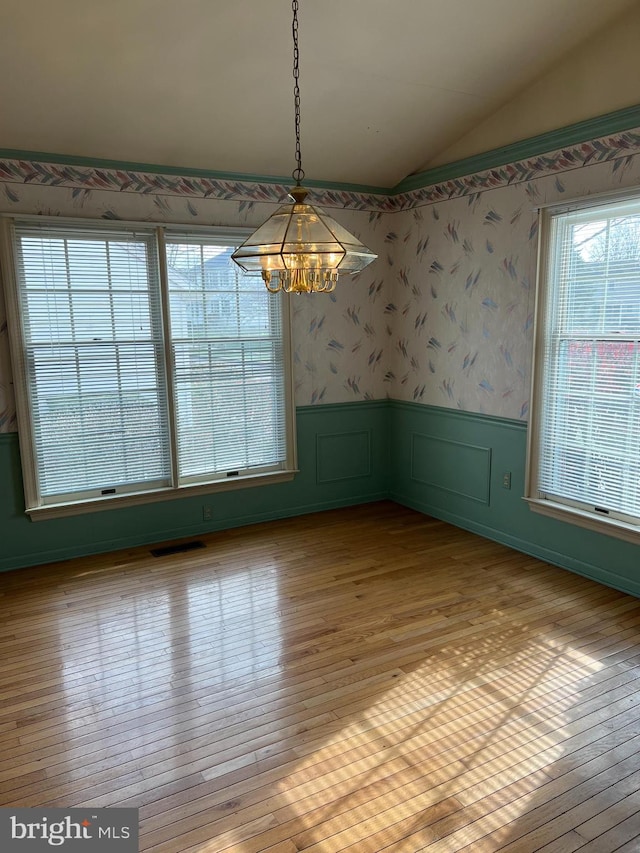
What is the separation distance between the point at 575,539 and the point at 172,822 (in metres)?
2.90

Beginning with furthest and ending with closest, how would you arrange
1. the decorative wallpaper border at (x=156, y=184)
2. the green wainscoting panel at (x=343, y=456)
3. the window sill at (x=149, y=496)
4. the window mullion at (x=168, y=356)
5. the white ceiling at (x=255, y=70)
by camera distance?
1. the green wainscoting panel at (x=343, y=456)
2. the window mullion at (x=168, y=356)
3. the window sill at (x=149, y=496)
4. the decorative wallpaper border at (x=156, y=184)
5. the white ceiling at (x=255, y=70)

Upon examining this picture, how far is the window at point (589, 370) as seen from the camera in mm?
3562

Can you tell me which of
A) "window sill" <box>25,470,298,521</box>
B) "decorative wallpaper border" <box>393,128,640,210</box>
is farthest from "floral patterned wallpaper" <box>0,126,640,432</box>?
"window sill" <box>25,470,298,521</box>

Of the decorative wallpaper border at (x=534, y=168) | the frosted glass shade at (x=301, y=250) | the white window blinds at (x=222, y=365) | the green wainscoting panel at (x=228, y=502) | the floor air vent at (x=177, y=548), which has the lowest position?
the floor air vent at (x=177, y=548)

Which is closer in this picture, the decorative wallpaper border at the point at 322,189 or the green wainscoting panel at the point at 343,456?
the decorative wallpaper border at the point at 322,189

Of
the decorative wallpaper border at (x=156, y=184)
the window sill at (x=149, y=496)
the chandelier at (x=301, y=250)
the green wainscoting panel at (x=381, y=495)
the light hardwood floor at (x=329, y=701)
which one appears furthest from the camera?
the window sill at (x=149, y=496)

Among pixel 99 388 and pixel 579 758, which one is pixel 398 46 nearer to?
pixel 99 388

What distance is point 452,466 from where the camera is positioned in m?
4.98

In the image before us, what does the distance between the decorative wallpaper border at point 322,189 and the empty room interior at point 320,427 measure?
2cm

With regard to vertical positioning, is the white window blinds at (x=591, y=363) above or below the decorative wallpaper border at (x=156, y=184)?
below

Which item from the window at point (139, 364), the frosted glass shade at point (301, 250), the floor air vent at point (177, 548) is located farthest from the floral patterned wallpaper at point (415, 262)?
the frosted glass shade at point (301, 250)

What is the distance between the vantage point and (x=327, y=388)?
5289mm

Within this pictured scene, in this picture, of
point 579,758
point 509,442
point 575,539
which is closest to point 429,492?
point 509,442

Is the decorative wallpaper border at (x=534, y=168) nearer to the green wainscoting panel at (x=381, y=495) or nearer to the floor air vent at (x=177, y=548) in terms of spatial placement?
the green wainscoting panel at (x=381, y=495)
